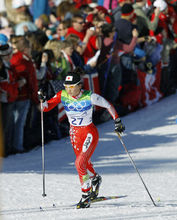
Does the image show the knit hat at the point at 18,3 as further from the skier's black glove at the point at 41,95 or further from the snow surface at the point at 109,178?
the skier's black glove at the point at 41,95

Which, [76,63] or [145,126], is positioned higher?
[76,63]

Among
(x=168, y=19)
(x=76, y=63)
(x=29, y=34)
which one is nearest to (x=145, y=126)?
(x=76, y=63)

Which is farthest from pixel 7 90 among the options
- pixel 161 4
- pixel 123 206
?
pixel 161 4

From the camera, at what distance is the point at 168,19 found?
48.0ft

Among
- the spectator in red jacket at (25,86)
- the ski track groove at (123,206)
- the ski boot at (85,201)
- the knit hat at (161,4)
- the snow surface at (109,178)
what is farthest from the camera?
the knit hat at (161,4)

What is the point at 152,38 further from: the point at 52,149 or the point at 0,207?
the point at 0,207

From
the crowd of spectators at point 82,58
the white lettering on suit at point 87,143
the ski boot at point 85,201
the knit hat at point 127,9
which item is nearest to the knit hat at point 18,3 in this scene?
the crowd of spectators at point 82,58

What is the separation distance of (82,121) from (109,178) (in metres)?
1.62

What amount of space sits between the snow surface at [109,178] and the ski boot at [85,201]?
110 millimetres

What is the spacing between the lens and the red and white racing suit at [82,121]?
6.72m

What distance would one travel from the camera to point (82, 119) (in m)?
6.80

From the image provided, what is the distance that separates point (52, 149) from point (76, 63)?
1.74m

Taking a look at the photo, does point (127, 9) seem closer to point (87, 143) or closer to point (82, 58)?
point (82, 58)

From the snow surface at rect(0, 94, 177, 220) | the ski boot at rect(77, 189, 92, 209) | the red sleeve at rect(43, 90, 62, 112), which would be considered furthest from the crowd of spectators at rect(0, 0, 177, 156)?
the ski boot at rect(77, 189, 92, 209)
